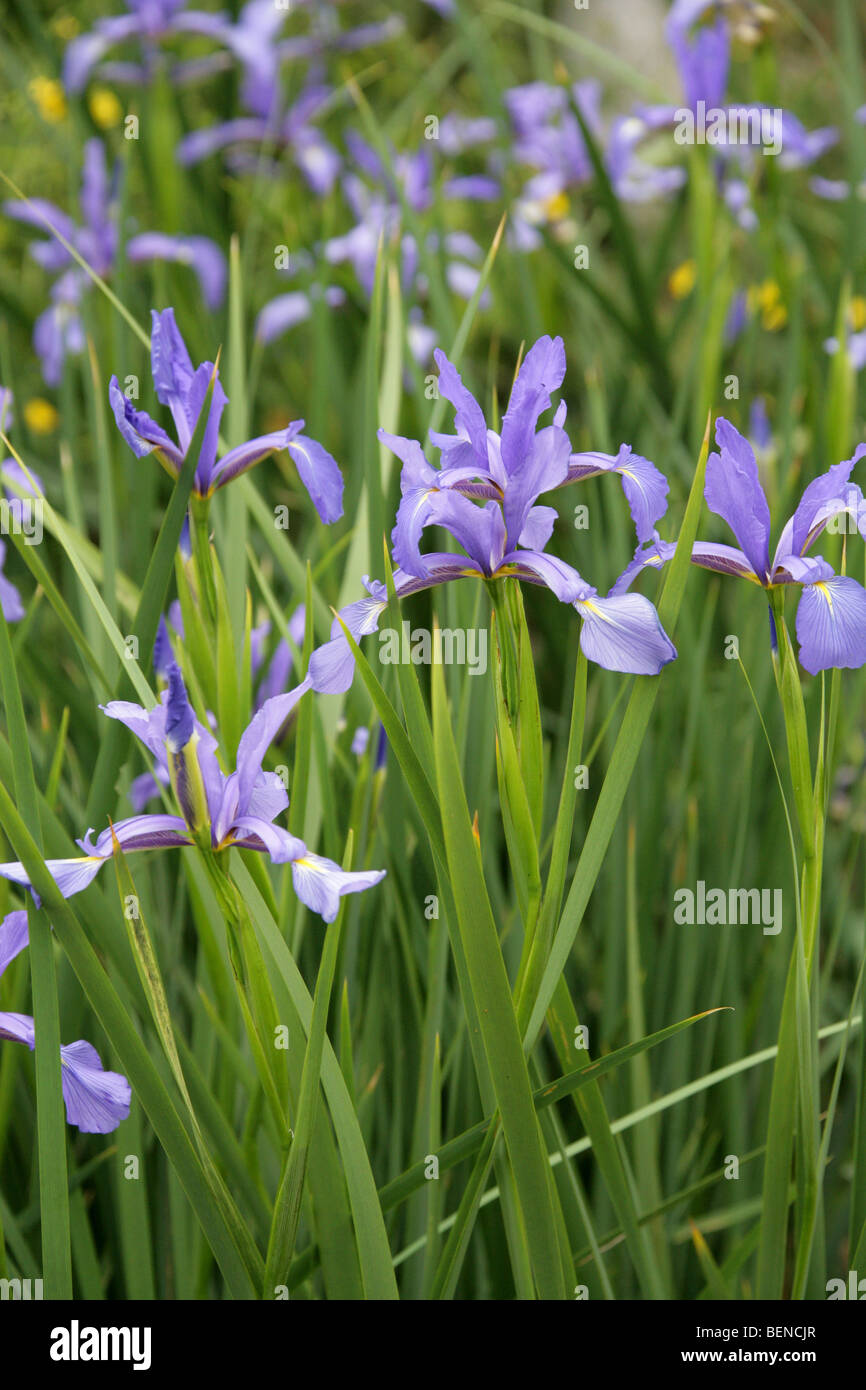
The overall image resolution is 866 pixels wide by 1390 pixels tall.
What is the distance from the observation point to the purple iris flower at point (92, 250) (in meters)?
2.77

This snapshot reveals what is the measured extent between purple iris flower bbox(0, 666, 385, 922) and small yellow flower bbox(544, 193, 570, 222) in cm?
265

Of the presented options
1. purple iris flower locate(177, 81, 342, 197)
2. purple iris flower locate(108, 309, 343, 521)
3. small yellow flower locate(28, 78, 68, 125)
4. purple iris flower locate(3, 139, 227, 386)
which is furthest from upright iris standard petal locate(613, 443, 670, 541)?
small yellow flower locate(28, 78, 68, 125)

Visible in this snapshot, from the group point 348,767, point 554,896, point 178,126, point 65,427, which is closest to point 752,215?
point 178,126

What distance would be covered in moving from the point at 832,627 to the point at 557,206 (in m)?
2.72

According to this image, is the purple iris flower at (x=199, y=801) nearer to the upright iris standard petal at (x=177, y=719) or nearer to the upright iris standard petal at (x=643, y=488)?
the upright iris standard petal at (x=177, y=719)

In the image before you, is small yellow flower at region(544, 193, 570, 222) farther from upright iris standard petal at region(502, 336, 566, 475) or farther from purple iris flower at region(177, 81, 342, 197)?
upright iris standard petal at region(502, 336, 566, 475)

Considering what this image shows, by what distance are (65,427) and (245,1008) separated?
141cm

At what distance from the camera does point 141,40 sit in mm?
3164

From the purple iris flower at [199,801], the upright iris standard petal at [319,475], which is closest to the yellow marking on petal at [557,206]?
the upright iris standard petal at [319,475]

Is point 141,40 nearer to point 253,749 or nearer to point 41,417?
point 41,417

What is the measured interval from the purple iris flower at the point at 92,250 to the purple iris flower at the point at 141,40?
10.1 inches

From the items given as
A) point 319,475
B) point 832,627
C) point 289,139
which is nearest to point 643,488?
point 832,627

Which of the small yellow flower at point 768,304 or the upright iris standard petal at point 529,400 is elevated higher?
the small yellow flower at point 768,304
